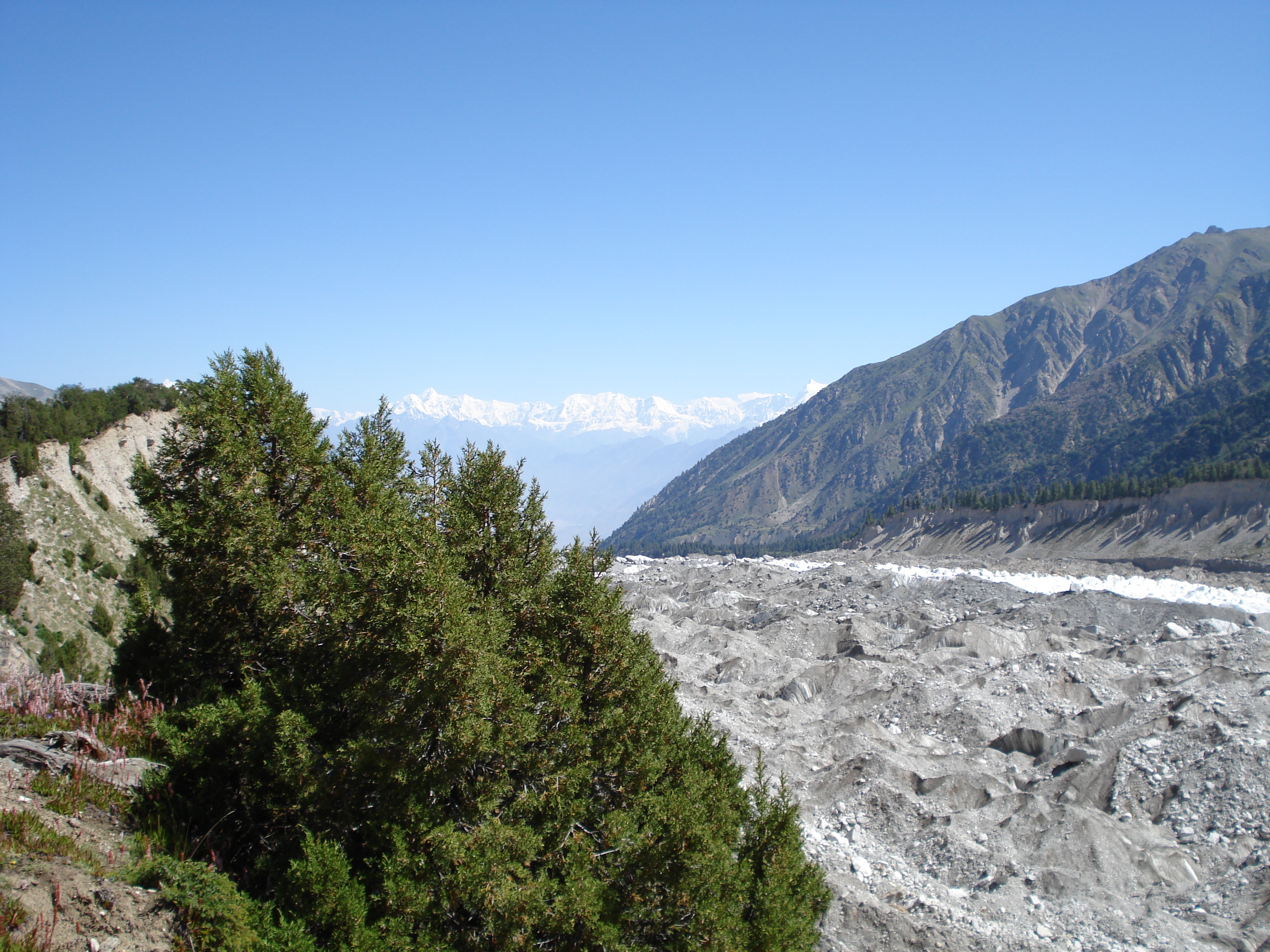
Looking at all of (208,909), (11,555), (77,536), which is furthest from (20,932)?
(77,536)

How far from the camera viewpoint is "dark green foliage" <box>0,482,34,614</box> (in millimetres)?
44969

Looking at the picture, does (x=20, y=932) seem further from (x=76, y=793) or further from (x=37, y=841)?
(x=76, y=793)

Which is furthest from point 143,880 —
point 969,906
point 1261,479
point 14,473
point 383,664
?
point 1261,479

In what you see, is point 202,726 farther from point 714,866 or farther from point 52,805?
point 714,866

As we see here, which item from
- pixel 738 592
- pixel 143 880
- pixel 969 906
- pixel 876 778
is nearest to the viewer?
pixel 143 880

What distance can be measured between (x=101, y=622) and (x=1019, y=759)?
5648 centimetres

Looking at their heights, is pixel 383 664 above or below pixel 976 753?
above

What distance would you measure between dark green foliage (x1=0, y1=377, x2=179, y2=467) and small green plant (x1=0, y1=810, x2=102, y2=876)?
46.5 meters

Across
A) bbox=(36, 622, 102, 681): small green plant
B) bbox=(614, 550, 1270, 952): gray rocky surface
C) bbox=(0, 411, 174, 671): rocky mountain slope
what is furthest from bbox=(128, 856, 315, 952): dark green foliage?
bbox=(0, 411, 174, 671): rocky mountain slope

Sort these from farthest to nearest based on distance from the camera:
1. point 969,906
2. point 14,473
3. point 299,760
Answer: point 14,473
point 969,906
point 299,760

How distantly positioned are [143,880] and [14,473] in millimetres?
58563

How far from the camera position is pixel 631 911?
1542 centimetres

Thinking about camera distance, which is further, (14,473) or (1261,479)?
(1261,479)

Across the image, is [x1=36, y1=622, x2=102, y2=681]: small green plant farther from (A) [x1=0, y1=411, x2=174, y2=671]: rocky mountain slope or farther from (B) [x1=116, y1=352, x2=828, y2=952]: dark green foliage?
(B) [x1=116, y1=352, x2=828, y2=952]: dark green foliage
